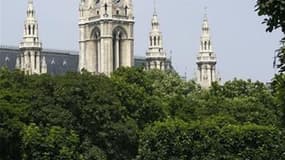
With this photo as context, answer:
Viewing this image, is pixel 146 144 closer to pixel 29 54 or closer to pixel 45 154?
pixel 45 154

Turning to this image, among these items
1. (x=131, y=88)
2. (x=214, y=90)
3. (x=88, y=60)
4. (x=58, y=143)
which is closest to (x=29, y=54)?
(x=88, y=60)

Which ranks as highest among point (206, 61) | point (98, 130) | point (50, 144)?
point (206, 61)

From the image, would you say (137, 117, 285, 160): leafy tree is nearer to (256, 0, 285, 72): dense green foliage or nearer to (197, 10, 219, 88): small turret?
(256, 0, 285, 72): dense green foliage

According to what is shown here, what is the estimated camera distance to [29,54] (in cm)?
12888

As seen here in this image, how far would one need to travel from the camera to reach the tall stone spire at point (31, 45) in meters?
128

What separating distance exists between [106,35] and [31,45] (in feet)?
35.3

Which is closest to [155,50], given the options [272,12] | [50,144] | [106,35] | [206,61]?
[206,61]

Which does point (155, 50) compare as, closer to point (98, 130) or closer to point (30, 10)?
point (30, 10)

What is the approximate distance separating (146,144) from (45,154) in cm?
525

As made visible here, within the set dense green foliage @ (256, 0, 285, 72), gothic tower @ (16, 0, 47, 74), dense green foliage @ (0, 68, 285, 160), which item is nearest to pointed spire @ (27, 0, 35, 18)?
gothic tower @ (16, 0, 47, 74)

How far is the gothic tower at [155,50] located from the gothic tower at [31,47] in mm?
15458

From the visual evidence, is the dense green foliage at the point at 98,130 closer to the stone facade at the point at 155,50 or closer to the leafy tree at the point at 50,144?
the leafy tree at the point at 50,144

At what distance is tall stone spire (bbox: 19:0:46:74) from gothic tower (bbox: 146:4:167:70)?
16182mm

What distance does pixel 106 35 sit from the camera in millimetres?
125125
